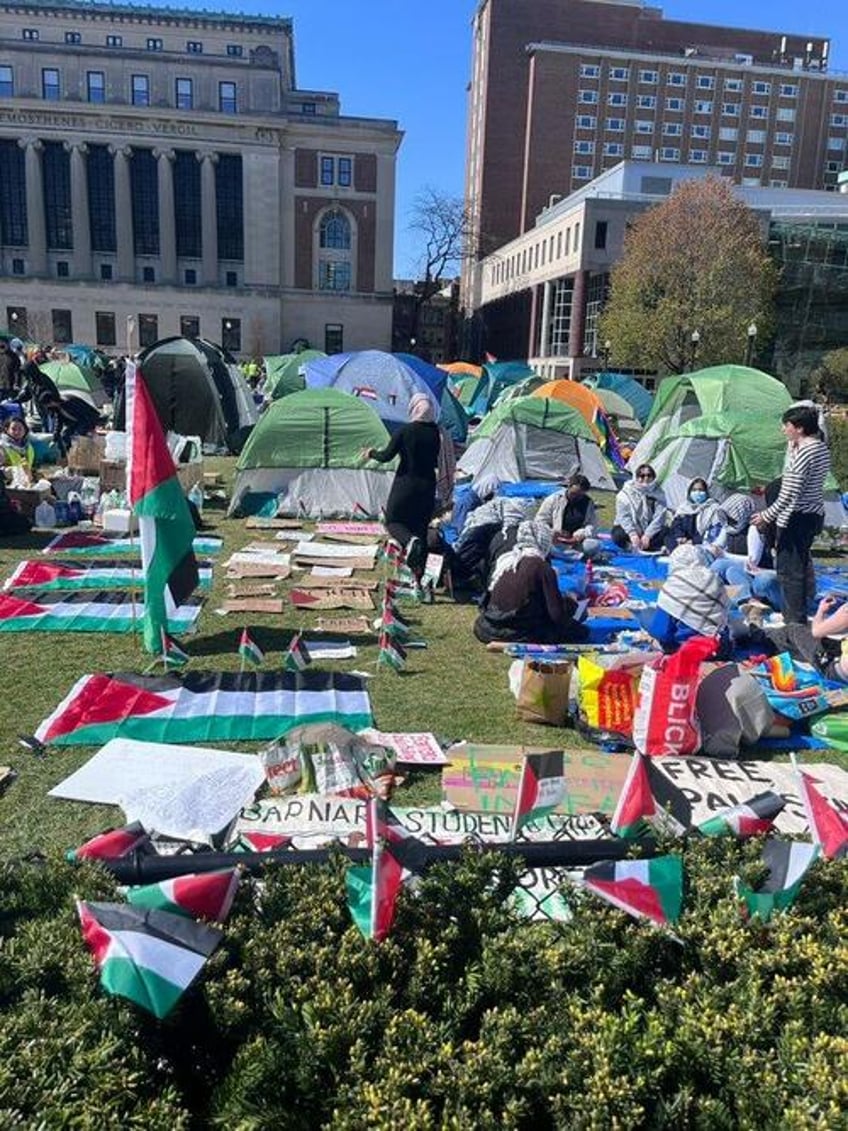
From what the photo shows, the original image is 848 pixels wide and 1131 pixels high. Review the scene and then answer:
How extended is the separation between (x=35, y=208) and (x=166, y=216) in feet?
28.0

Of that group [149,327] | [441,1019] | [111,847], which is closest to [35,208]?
[149,327]

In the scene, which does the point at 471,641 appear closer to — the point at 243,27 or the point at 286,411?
the point at 286,411

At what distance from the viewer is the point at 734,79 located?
71688 millimetres

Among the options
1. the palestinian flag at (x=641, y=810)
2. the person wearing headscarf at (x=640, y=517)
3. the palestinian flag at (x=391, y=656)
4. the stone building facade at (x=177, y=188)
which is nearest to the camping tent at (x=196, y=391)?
the person wearing headscarf at (x=640, y=517)

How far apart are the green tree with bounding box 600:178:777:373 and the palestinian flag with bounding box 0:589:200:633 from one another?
31882 millimetres

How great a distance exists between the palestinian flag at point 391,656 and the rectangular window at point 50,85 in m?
62.3

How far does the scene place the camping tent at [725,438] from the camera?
11.8 meters

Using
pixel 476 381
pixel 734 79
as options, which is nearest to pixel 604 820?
pixel 476 381

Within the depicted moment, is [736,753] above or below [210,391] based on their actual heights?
below

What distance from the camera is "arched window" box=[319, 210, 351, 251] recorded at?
57.9 m

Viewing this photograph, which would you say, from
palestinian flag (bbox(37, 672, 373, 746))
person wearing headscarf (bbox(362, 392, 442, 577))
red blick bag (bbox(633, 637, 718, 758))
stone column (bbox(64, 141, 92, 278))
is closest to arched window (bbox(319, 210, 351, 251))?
stone column (bbox(64, 141, 92, 278))

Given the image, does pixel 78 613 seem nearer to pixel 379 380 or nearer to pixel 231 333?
pixel 379 380

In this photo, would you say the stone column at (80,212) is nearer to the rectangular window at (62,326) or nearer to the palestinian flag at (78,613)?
the rectangular window at (62,326)

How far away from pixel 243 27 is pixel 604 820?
226 ft
